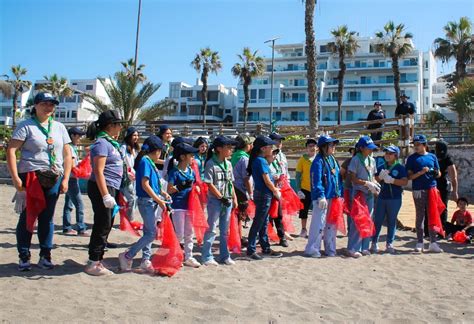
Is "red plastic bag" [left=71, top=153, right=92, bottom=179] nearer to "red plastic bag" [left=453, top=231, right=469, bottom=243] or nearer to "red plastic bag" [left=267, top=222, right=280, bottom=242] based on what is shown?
"red plastic bag" [left=267, top=222, right=280, bottom=242]

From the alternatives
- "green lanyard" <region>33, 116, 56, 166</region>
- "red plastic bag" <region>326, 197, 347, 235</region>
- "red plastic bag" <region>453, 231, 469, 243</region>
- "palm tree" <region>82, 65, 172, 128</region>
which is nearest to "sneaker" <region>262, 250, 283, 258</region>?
"red plastic bag" <region>326, 197, 347, 235</region>

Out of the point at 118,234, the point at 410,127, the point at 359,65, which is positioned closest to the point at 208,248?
the point at 118,234

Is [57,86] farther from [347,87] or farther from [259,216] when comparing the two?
[259,216]

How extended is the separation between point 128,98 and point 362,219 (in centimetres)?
1809

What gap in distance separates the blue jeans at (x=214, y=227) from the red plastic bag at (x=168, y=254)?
0.61 meters

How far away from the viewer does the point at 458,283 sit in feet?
17.3

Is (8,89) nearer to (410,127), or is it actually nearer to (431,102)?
(410,127)

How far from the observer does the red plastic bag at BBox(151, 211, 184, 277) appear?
5281 millimetres

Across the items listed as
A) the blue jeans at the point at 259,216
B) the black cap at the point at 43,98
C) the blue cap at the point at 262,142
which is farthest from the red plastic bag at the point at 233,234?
the black cap at the point at 43,98

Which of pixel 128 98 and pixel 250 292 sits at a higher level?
pixel 128 98

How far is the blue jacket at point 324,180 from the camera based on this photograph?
21.5 feet

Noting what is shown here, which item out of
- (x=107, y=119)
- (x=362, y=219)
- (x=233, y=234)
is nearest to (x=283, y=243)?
(x=233, y=234)

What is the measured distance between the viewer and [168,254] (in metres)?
5.30

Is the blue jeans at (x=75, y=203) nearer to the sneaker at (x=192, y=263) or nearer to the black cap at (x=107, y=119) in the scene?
the sneaker at (x=192, y=263)
